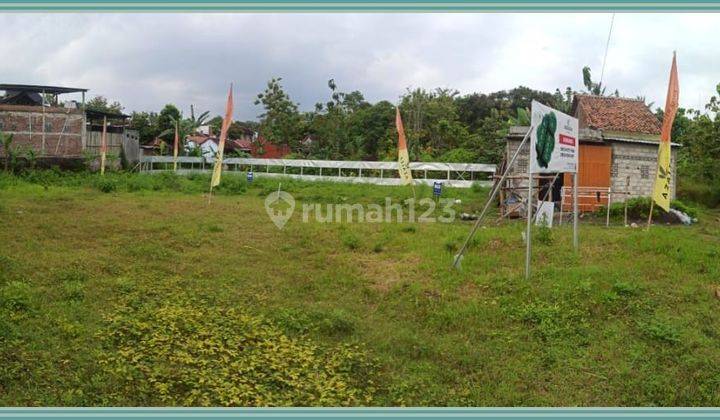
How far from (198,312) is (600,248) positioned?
8.46m

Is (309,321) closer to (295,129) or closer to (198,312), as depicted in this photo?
(198,312)

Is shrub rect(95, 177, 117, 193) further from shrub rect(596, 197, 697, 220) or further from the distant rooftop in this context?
shrub rect(596, 197, 697, 220)

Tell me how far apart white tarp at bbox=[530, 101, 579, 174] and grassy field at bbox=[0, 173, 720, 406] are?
6.20 feet

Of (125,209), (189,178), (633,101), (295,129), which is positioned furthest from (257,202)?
(295,129)

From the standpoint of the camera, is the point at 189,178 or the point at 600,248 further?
the point at 189,178

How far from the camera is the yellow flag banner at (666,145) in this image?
1280cm

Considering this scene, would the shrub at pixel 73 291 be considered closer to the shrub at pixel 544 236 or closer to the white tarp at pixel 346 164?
the shrub at pixel 544 236

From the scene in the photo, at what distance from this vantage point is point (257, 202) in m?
21.3

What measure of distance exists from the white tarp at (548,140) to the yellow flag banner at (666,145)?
329 centimetres

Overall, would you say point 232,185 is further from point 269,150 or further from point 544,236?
point 269,150

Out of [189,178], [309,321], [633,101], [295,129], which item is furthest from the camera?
[295,129]

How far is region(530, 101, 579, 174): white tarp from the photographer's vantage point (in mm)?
10227

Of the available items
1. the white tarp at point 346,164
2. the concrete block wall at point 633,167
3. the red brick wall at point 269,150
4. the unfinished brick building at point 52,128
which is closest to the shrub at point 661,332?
the concrete block wall at point 633,167

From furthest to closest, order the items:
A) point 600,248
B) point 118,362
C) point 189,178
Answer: point 189,178
point 600,248
point 118,362
